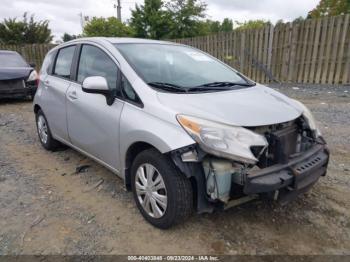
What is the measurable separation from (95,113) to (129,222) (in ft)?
3.88

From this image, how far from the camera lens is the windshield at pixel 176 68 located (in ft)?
9.70

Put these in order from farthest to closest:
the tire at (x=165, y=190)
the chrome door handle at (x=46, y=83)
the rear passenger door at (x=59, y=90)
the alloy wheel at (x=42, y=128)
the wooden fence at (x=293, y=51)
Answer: the wooden fence at (x=293, y=51) → the alloy wheel at (x=42, y=128) → the chrome door handle at (x=46, y=83) → the rear passenger door at (x=59, y=90) → the tire at (x=165, y=190)

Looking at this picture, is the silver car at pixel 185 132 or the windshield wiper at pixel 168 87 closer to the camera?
the silver car at pixel 185 132

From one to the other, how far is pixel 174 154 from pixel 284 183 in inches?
34.7

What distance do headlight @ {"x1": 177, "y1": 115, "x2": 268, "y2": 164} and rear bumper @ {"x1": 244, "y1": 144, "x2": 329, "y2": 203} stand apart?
6.1 inches

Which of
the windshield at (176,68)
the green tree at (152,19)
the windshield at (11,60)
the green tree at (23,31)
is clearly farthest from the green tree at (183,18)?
the windshield at (176,68)

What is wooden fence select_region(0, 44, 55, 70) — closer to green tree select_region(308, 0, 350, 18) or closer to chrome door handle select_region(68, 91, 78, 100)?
chrome door handle select_region(68, 91, 78, 100)

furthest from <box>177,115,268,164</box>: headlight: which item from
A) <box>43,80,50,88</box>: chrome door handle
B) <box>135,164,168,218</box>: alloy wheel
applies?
<box>43,80,50,88</box>: chrome door handle

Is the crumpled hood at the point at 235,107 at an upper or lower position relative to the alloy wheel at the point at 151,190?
upper

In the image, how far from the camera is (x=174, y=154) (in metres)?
2.36

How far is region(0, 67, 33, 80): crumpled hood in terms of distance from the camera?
8.18 m

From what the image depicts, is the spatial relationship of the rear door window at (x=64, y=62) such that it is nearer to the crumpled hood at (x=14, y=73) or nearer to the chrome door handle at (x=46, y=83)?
the chrome door handle at (x=46, y=83)

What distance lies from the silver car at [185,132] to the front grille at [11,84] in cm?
571

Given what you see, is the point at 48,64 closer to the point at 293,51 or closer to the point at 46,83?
the point at 46,83
